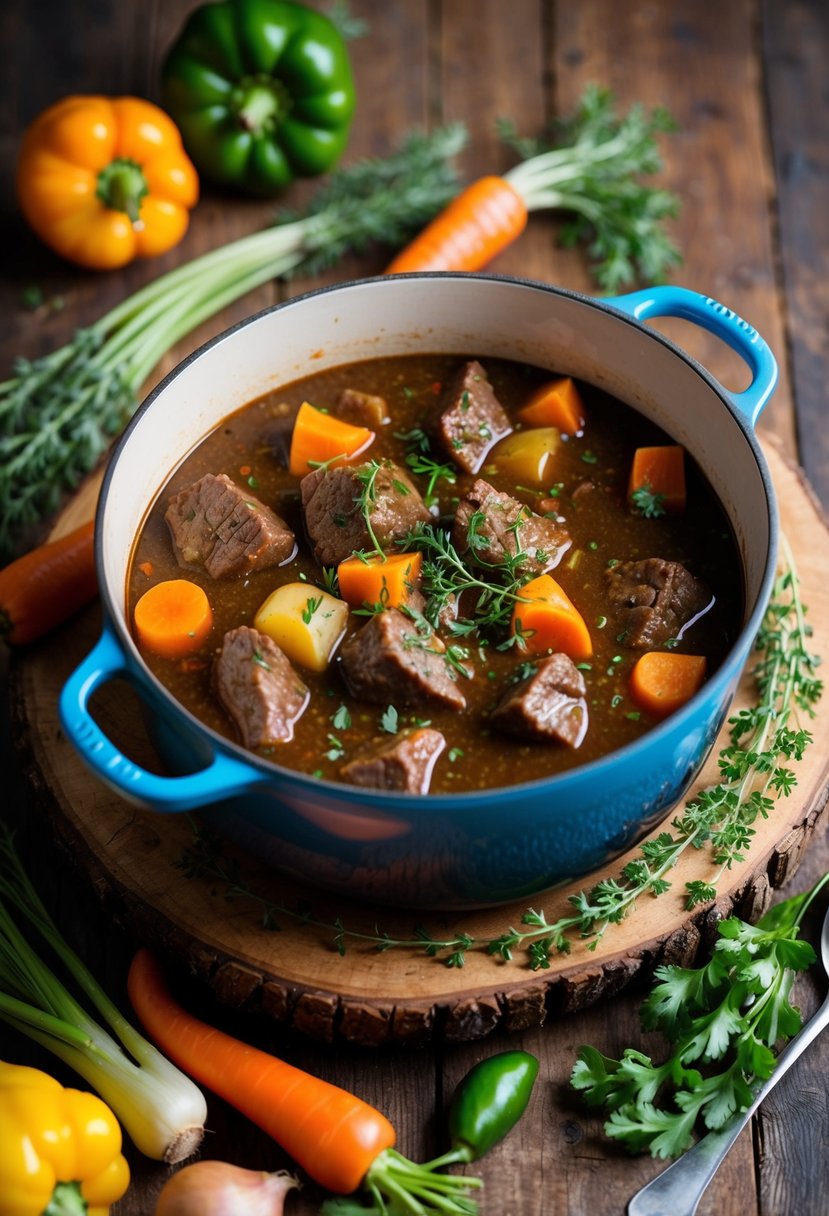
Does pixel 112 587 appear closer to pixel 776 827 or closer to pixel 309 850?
pixel 309 850

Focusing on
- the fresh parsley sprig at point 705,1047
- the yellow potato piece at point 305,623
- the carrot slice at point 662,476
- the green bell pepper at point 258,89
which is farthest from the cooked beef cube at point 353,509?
the green bell pepper at point 258,89

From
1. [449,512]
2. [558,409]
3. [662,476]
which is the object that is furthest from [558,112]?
[449,512]

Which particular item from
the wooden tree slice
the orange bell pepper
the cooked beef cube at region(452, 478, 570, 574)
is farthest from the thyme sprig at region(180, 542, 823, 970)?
the orange bell pepper

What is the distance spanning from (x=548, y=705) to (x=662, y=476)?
97 centimetres

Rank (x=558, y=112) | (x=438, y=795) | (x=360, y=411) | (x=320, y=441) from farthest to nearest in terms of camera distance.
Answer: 1. (x=558, y=112)
2. (x=360, y=411)
3. (x=320, y=441)
4. (x=438, y=795)

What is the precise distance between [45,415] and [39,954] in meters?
1.93

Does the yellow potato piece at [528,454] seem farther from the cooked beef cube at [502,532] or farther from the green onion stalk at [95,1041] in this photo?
the green onion stalk at [95,1041]

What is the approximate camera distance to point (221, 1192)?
129 inches

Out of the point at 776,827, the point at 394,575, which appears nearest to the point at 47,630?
the point at 394,575

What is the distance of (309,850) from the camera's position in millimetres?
3342

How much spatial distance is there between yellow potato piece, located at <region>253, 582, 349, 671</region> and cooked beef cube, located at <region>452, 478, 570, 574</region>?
41 cm

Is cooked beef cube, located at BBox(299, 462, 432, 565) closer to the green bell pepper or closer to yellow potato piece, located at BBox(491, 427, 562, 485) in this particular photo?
yellow potato piece, located at BBox(491, 427, 562, 485)

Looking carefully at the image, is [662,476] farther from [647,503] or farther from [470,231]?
[470,231]

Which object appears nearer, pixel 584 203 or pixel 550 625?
pixel 550 625
